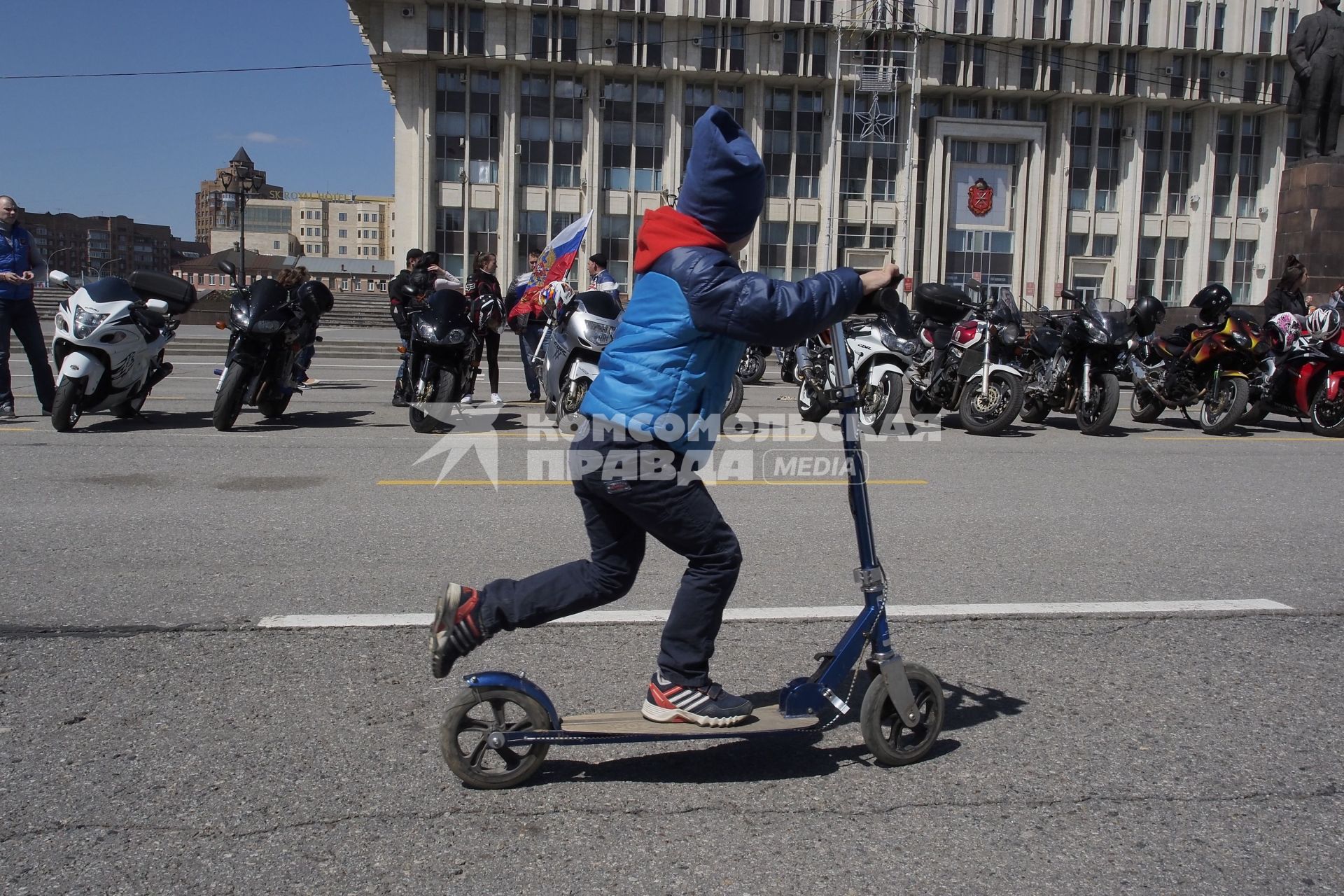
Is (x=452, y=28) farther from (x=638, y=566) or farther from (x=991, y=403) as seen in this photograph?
(x=638, y=566)

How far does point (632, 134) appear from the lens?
53219 millimetres

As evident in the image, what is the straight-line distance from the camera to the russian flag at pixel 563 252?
1186 centimetres

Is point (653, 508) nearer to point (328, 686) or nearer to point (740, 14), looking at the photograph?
point (328, 686)

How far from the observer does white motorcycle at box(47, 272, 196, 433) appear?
970cm

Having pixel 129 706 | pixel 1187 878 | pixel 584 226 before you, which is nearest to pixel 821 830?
pixel 1187 878

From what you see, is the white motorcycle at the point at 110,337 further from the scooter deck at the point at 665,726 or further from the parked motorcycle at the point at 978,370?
the scooter deck at the point at 665,726

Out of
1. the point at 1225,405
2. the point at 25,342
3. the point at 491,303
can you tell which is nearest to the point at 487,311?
the point at 491,303

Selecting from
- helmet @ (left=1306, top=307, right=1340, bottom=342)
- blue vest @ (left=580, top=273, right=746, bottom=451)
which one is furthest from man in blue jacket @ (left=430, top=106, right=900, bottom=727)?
helmet @ (left=1306, top=307, right=1340, bottom=342)

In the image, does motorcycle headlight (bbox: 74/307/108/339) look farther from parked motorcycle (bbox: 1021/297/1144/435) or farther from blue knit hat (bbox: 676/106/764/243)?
parked motorcycle (bbox: 1021/297/1144/435)

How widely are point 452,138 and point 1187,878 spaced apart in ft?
176

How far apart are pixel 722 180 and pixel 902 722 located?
1.66m

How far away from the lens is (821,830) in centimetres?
288

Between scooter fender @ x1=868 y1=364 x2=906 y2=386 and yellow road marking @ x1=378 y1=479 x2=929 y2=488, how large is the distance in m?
3.11

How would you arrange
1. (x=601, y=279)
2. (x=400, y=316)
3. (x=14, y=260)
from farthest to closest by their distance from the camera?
(x=601, y=279) → (x=400, y=316) → (x=14, y=260)
